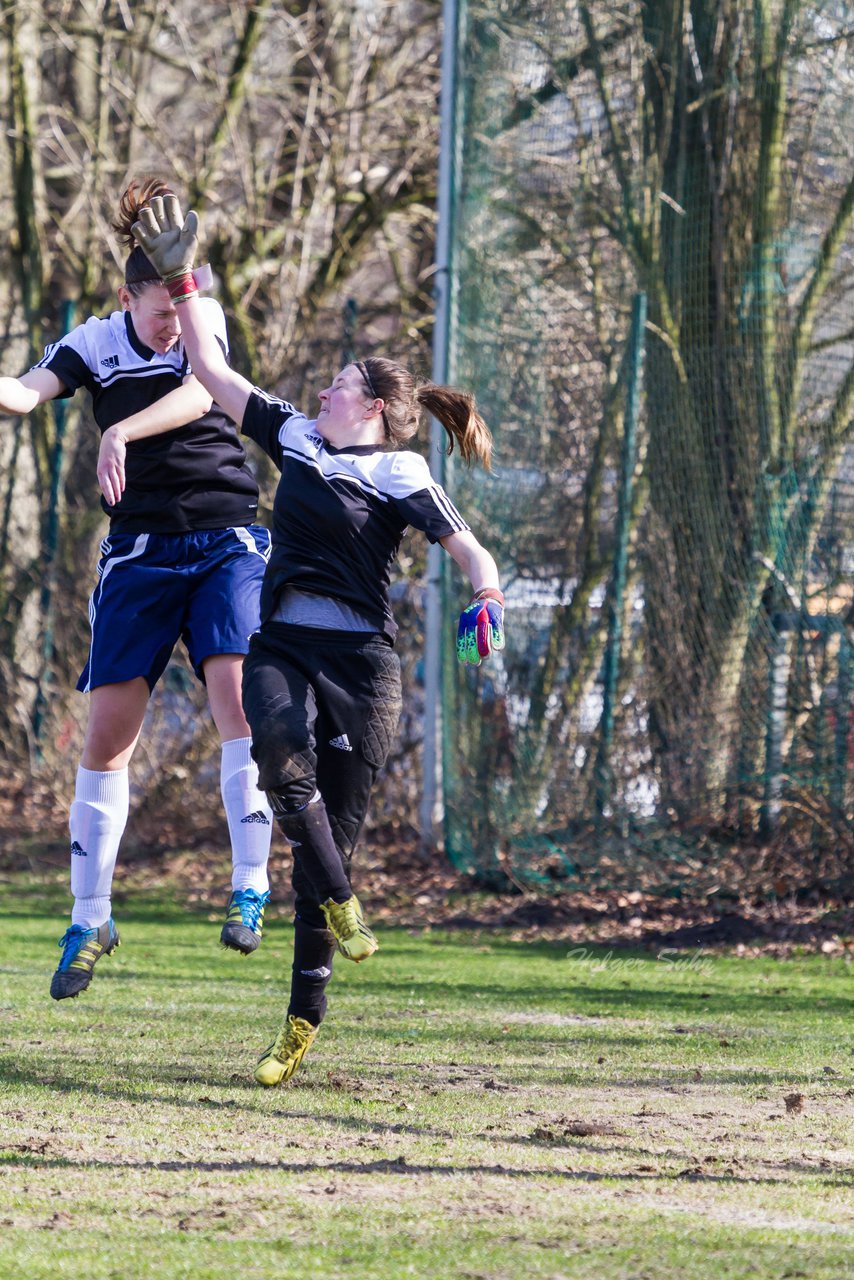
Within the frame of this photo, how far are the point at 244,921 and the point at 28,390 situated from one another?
1.75 m

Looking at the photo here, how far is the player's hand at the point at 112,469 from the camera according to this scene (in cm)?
488

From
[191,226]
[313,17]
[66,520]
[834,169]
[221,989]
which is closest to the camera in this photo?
[191,226]

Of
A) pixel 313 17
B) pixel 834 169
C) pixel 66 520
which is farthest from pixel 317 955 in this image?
pixel 313 17

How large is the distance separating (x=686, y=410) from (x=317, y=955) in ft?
17.8

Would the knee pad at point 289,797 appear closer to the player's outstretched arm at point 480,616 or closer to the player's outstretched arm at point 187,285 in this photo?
the player's outstretched arm at point 480,616

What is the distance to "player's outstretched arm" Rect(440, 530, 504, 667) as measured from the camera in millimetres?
4348

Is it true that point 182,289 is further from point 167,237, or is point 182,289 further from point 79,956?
point 79,956

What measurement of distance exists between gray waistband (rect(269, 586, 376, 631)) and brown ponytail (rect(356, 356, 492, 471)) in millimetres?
568

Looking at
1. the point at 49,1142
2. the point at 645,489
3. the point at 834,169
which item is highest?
the point at 834,169

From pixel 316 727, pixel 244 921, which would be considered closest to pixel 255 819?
pixel 244 921

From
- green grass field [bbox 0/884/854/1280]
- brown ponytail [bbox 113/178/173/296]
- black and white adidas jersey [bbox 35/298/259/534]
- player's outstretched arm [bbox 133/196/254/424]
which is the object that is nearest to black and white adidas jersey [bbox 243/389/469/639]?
player's outstretched arm [bbox 133/196/254/424]

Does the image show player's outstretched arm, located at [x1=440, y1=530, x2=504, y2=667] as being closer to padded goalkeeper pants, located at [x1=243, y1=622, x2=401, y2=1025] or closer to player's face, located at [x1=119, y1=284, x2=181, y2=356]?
padded goalkeeper pants, located at [x1=243, y1=622, x2=401, y2=1025]

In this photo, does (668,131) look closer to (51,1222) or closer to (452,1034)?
Result: (452,1034)

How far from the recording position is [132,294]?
5.32 meters
